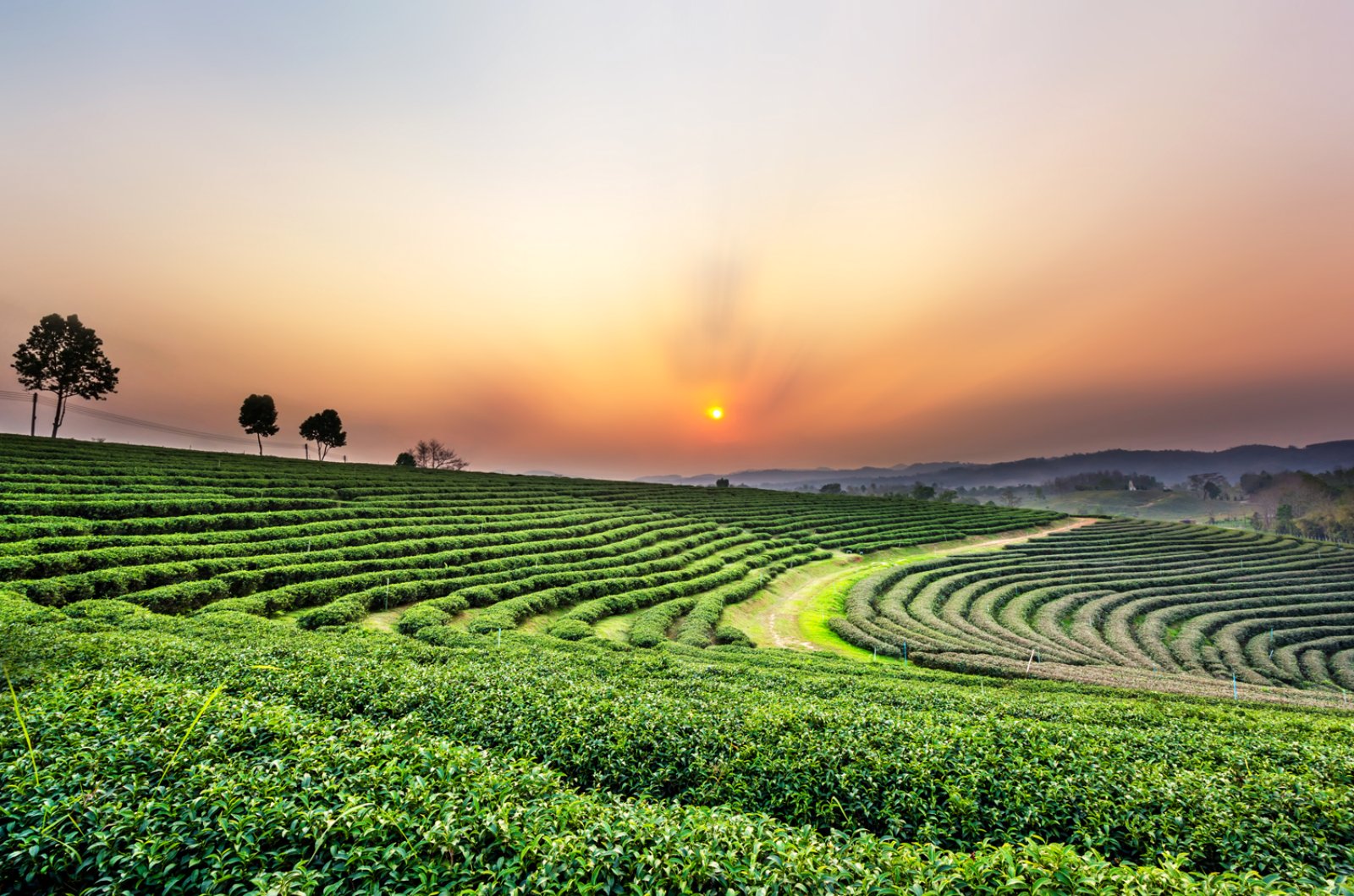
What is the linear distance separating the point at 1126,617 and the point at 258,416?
90893mm

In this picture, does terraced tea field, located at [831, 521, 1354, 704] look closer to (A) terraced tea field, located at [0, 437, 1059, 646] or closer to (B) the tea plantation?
(B) the tea plantation

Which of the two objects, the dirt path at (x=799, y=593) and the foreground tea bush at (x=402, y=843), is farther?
the dirt path at (x=799, y=593)

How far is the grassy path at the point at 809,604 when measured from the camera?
81.8 feet

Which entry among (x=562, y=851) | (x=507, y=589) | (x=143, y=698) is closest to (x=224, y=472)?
(x=507, y=589)

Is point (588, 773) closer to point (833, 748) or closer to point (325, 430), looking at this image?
point (833, 748)

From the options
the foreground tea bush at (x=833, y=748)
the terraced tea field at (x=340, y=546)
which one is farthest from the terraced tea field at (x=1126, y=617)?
the foreground tea bush at (x=833, y=748)

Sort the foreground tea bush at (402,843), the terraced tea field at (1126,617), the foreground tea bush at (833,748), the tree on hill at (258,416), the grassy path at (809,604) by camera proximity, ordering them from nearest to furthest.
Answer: the foreground tea bush at (402,843), the foreground tea bush at (833,748), the terraced tea field at (1126,617), the grassy path at (809,604), the tree on hill at (258,416)

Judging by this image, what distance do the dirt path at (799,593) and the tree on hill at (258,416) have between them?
68.4 metres

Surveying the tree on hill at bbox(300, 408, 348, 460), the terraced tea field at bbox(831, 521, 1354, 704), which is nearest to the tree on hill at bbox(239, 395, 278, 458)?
the tree on hill at bbox(300, 408, 348, 460)

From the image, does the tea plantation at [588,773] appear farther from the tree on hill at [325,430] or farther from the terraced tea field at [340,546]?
the tree on hill at [325,430]

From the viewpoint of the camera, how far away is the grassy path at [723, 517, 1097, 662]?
24.9 m

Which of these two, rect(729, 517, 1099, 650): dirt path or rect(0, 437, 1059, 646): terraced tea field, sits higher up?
rect(0, 437, 1059, 646): terraced tea field

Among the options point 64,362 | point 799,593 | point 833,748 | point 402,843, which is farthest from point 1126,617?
point 64,362

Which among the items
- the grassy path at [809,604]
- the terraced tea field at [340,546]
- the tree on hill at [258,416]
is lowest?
the grassy path at [809,604]
